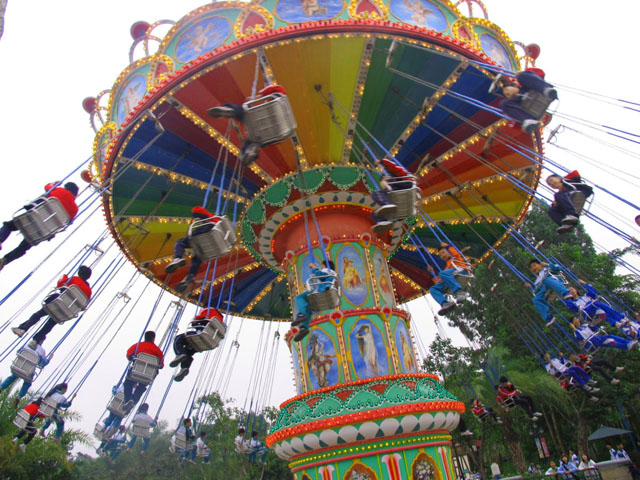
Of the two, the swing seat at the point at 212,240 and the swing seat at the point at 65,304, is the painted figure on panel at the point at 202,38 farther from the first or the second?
the swing seat at the point at 65,304

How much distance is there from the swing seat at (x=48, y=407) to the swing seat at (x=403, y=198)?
7.56 metres

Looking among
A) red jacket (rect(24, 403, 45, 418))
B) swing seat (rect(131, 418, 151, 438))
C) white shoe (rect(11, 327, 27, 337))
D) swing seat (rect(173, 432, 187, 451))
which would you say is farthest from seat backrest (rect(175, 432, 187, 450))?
white shoe (rect(11, 327, 27, 337))

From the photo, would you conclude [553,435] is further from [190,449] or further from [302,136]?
[302,136]

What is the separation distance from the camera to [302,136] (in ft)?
29.2

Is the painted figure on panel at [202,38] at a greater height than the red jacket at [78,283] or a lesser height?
greater

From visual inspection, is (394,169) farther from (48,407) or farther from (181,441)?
(181,441)

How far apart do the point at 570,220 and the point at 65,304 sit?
23.0ft

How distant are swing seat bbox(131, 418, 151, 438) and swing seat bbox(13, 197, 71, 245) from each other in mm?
4816

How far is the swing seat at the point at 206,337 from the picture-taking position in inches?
241

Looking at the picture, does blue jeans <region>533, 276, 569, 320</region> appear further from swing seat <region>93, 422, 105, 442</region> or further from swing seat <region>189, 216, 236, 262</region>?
swing seat <region>93, 422, 105, 442</region>

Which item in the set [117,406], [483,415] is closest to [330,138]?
[117,406]

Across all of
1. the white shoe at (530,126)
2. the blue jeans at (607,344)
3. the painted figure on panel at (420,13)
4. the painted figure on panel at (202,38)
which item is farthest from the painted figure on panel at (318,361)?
the painted figure on panel at (420,13)

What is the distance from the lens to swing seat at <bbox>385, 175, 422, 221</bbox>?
5605 millimetres

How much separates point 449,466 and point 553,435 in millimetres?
19087
